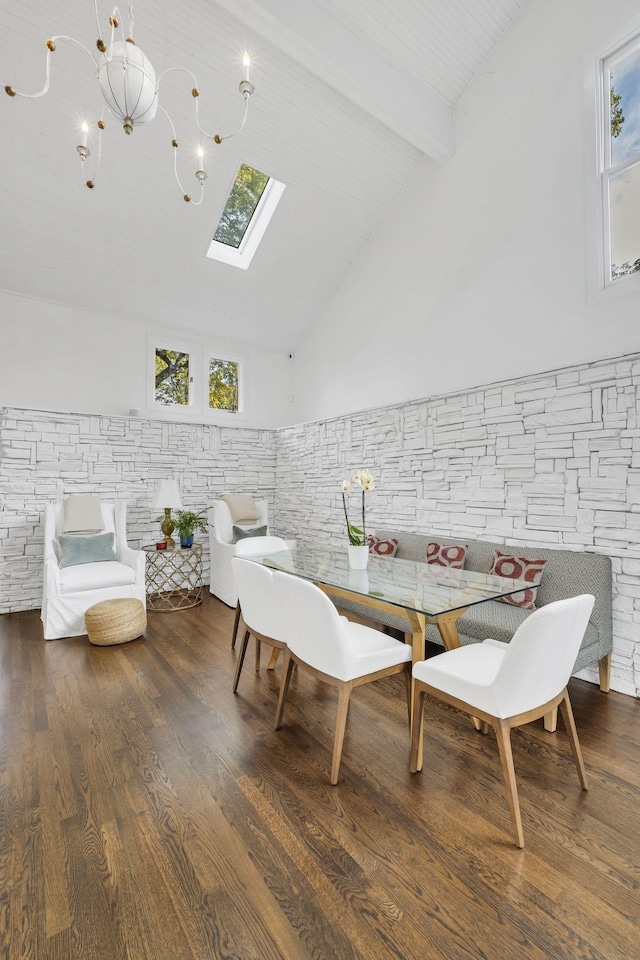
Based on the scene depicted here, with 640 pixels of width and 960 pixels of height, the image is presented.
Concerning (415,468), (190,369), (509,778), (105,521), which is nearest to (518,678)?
(509,778)

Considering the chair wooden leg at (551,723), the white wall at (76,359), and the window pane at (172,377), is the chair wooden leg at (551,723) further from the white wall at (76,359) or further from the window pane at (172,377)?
the window pane at (172,377)

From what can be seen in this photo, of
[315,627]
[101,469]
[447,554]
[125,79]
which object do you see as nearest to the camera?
[125,79]

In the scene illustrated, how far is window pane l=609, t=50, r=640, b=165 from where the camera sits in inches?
114

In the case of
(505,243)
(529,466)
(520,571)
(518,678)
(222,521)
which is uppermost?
(505,243)

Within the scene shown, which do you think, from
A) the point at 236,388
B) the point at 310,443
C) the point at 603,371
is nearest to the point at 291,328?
the point at 236,388

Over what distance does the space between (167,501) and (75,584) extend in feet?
3.91

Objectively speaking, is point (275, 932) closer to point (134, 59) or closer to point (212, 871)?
point (212, 871)

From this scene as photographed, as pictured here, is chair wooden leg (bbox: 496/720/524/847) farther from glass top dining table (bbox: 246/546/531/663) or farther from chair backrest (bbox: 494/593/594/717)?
glass top dining table (bbox: 246/546/531/663)

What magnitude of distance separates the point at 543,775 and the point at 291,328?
5321mm

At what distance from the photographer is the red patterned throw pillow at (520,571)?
285 cm

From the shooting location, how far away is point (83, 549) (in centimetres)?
409

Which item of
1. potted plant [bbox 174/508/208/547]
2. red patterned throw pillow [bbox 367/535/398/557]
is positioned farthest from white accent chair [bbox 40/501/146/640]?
red patterned throw pillow [bbox 367/535/398/557]

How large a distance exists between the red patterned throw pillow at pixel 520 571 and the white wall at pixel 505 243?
136 centimetres

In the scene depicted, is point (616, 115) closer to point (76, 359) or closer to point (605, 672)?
point (605, 672)
